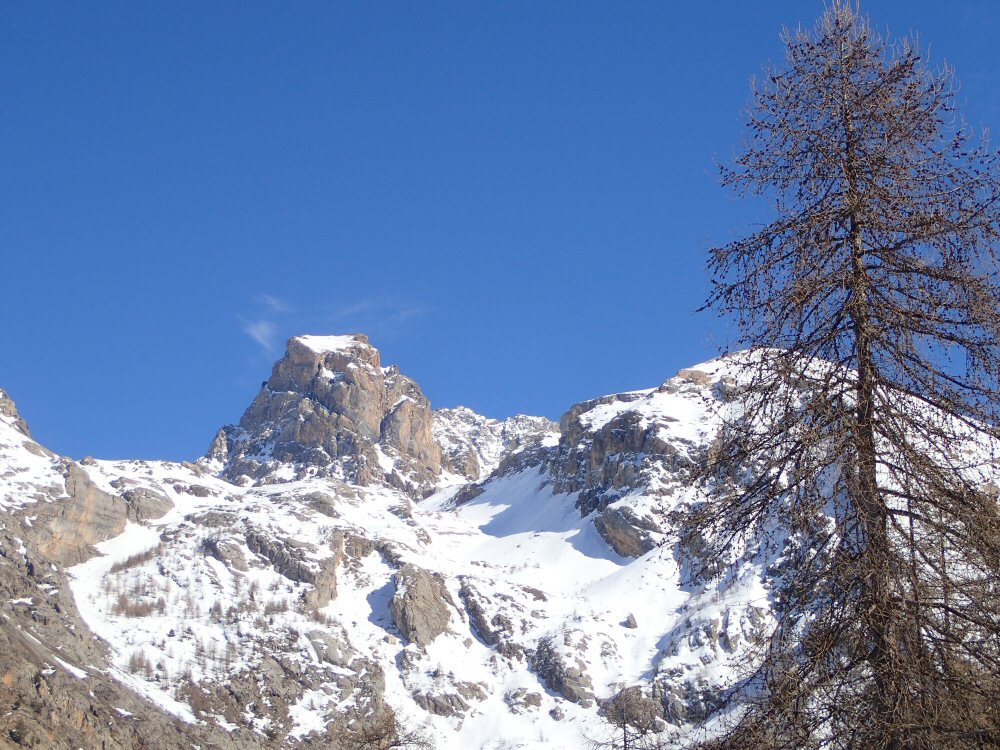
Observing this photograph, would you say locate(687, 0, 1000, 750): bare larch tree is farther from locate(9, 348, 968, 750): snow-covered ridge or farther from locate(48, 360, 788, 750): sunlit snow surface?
locate(48, 360, 788, 750): sunlit snow surface

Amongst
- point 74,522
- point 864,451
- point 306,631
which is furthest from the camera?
point 74,522

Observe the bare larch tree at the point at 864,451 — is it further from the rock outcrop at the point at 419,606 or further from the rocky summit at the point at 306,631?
the rock outcrop at the point at 419,606

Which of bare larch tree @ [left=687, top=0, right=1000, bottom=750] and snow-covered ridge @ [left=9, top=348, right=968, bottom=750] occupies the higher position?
snow-covered ridge @ [left=9, top=348, right=968, bottom=750]

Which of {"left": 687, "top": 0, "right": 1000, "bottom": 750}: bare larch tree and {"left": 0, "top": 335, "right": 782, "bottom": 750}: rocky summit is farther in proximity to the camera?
{"left": 0, "top": 335, "right": 782, "bottom": 750}: rocky summit

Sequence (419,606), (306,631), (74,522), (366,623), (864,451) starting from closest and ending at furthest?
(864,451) → (306,631) → (366,623) → (419,606) → (74,522)

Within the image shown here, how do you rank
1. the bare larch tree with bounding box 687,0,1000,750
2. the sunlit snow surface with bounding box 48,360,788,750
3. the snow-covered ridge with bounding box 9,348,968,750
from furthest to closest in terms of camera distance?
1. the sunlit snow surface with bounding box 48,360,788,750
2. the snow-covered ridge with bounding box 9,348,968,750
3. the bare larch tree with bounding box 687,0,1000,750

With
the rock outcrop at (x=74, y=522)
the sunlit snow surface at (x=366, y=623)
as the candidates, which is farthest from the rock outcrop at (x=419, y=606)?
the rock outcrop at (x=74, y=522)

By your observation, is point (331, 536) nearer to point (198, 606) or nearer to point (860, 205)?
point (198, 606)

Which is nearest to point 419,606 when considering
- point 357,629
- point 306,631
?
point 357,629

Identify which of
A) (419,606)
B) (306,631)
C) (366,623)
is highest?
(419,606)

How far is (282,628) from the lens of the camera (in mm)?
161500

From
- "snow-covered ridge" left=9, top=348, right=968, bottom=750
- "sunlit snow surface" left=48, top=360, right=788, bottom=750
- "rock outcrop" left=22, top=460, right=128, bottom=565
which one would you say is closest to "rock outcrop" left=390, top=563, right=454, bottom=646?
"snow-covered ridge" left=9, top=348, right=968, bottom=750

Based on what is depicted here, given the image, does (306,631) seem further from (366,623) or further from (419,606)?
(419,606)

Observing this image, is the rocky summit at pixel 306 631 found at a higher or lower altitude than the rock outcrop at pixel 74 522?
lower
